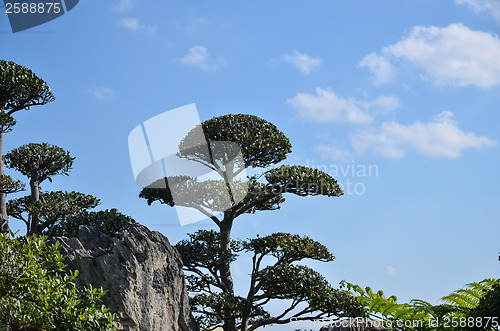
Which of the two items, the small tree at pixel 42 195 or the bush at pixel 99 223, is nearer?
the bush at pixel 99 223

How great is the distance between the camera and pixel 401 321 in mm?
10727

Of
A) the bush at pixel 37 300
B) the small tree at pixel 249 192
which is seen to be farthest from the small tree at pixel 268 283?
the bush at pixel 37 300

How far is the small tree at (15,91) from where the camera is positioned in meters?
14.5

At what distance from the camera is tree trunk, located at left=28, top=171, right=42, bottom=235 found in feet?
46.2

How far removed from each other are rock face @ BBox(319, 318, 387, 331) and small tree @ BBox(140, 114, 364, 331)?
A: 5.09 feet

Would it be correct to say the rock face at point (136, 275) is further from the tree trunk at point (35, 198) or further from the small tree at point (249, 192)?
the tree trunk at point (35, 198)

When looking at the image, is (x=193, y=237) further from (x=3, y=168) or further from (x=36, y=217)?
(x=3, y=168)

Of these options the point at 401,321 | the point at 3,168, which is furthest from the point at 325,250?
the point at 3,168

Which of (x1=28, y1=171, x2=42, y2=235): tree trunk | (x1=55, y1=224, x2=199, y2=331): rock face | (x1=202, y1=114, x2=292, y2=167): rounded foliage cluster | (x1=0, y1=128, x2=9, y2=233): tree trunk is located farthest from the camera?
(x1=28, y1=171, x2=42, y2=235): tree trunk

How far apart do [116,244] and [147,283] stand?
3.18 feet

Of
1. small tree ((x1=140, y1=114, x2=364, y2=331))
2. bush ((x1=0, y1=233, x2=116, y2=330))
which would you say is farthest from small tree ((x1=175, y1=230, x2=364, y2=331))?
bush ((x1=0, y1=233, x2=116, y2=330))

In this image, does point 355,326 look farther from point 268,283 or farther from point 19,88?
point 19,88

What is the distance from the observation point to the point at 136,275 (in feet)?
32.6

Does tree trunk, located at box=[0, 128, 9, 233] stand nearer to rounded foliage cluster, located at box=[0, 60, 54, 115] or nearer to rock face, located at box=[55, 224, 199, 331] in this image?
rounded foliage cluster, located at box=[0, 60, 54, 115]
